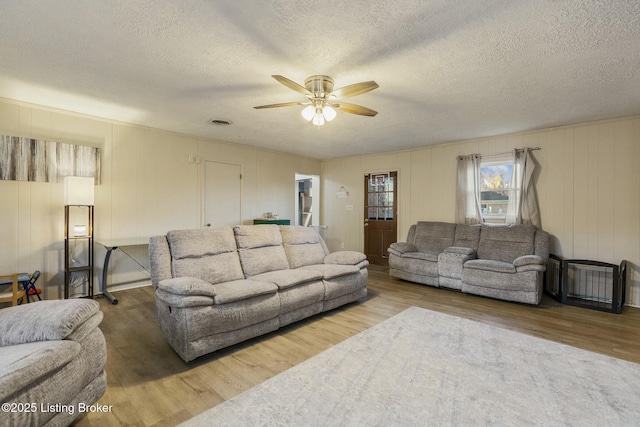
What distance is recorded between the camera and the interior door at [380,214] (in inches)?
259

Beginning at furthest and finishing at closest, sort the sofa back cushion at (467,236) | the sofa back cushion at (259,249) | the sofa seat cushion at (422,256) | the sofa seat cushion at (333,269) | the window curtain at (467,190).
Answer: the window curtain at (467,190) < the sofa back cushion at (467,236) < the sofa seat cushion at (422,256) < the sofa seat cushion at (333,269) < the sofa back cushion at (259,249)

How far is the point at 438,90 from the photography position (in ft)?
10.5

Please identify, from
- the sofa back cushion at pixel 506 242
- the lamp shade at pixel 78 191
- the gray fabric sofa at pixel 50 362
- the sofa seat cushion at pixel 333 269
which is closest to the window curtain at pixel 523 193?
the sofa back cushion at pixel 506 242

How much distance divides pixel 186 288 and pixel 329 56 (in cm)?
226

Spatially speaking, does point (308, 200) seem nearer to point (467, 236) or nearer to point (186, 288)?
point (467, 236)

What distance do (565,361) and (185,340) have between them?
3118 mm

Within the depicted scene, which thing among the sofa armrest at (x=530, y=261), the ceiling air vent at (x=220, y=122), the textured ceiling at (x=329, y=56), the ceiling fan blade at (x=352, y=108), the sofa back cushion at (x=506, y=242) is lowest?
the sofa armrest at (x=530, y=261)

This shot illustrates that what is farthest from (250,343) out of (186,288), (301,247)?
(301,247)

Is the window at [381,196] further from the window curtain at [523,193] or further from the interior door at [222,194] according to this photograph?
the interior door at [222,194]

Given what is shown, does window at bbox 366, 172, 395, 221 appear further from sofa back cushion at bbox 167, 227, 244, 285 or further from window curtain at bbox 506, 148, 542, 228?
sofa back cushion at bbox 167, 227, 244, 285

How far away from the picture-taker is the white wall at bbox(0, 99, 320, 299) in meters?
3.70

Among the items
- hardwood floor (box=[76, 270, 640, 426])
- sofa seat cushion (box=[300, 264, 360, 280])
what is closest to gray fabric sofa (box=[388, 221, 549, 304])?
hardwood floor (box=[76, 270, 640, 426])

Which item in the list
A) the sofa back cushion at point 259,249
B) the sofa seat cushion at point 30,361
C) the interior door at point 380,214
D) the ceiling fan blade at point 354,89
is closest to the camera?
the sofa seat cushion at point 30,361

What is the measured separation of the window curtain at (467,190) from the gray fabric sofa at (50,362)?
5.39 metres
